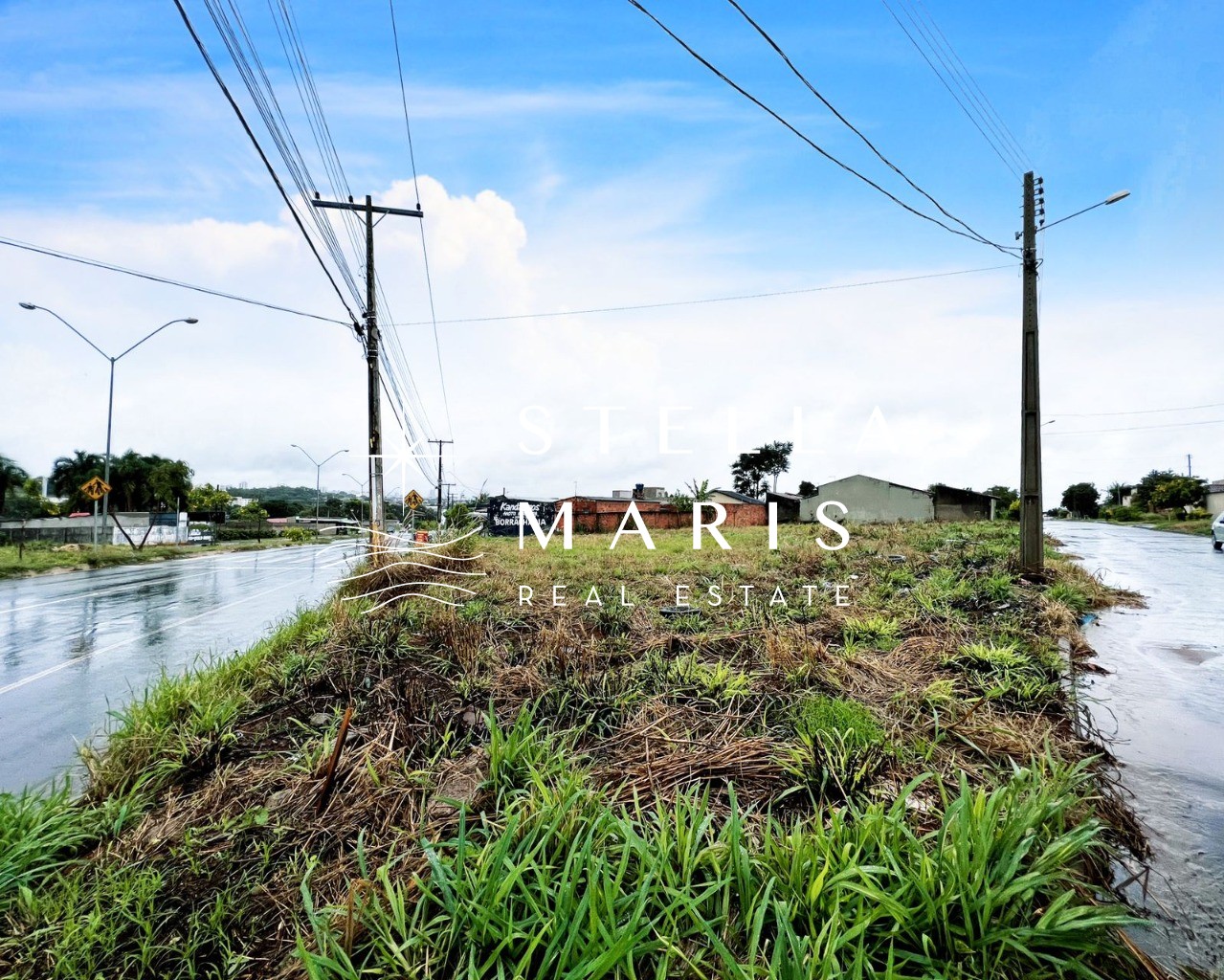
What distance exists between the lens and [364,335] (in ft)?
40.1

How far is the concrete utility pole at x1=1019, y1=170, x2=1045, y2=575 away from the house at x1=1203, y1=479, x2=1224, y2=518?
59014 mm

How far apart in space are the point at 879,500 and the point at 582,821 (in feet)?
139

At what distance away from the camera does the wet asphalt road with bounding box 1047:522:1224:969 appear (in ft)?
7.34

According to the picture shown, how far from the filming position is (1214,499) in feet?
173

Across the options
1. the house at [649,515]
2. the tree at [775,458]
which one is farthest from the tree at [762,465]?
the house at [649,515]

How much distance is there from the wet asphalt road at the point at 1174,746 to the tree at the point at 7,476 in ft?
222

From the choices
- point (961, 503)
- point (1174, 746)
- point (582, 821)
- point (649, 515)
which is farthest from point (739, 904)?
point (961, 503)

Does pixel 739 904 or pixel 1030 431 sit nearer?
pixel 739 904

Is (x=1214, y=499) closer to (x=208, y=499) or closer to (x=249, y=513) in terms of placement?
(x=249, y=513)

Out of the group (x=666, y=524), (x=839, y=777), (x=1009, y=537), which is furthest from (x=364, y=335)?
(x=666, y=524)

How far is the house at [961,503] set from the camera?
40.8 m

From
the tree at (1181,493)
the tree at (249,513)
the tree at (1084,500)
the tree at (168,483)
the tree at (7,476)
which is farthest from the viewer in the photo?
the tree at (1084,500)

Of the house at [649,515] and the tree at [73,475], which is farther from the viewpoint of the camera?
the tree at [73,475]

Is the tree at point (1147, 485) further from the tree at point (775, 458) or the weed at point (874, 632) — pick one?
the weed at point (874, 632)
